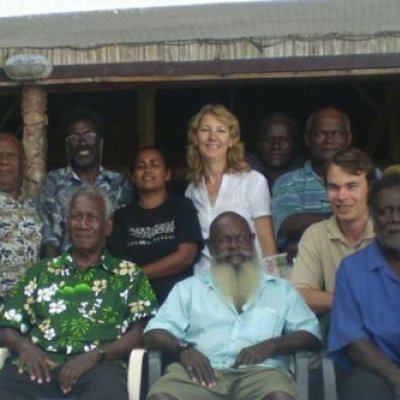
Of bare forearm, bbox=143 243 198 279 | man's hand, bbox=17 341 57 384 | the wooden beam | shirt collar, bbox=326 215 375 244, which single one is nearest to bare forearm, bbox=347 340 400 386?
shirt collar, bbox=326 215 375 244

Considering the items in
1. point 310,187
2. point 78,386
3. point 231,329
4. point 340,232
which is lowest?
point 78,386

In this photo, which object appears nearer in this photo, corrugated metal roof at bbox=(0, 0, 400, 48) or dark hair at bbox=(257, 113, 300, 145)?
corrugated metal roof at bbox=(0, 0, 400, 48)

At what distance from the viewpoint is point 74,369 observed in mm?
5145

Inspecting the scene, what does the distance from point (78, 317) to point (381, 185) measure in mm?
1538

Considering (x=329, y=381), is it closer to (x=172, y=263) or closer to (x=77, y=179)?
(x=172, y=263)

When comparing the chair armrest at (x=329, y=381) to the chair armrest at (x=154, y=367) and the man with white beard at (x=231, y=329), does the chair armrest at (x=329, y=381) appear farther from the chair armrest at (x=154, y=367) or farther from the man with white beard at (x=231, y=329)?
the chair armrest at (x=154, y=367)

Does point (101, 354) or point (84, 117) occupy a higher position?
point (84, 117)

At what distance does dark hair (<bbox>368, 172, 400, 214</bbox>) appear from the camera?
4.95 metres

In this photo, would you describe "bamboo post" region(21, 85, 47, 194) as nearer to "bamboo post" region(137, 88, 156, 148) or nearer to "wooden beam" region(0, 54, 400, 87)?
"wooden beam" region(0, 54, 400, 87)

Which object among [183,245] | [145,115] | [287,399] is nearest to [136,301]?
[183,245]

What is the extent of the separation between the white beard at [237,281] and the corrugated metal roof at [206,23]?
45.4 inches

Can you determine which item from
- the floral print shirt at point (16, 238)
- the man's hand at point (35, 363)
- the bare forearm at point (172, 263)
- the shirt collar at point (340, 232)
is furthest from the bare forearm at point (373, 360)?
the floral print shirt at point (16, 238)

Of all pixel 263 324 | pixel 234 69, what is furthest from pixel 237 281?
pixel 234 69

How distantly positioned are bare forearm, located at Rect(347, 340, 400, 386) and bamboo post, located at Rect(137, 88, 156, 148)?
363 cm
